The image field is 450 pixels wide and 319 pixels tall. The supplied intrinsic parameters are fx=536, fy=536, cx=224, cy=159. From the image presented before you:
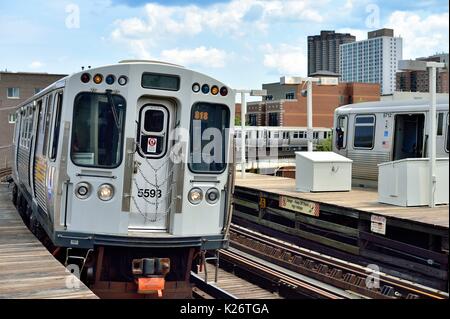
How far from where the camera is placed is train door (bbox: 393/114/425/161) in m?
10.4

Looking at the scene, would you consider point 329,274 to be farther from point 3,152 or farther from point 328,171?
point 3,152

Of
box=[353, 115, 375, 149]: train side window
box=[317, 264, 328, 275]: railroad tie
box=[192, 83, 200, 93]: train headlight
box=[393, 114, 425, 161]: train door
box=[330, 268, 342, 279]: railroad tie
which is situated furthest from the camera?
box=[353, 115, 375, 149]: train side window

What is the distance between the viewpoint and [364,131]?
11.6 meters

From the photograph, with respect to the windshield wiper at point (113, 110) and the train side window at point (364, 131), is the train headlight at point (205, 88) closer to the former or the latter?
the windshield wiper at point (113, 110)

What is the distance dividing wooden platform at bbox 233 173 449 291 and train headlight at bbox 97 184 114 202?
365 cm

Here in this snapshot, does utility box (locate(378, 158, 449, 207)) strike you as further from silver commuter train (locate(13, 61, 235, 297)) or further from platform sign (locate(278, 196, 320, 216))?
silver commuter train (locate(13, 61, 235, 297))

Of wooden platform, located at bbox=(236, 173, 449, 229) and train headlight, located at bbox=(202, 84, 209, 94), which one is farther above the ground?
train headlight, located at bbox=(202, 84, 209, 94)

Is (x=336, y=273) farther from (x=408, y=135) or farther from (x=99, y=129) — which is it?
(x=408, y=135)

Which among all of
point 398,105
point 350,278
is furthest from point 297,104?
point 350,278

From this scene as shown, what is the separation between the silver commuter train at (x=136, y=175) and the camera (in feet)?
19.2

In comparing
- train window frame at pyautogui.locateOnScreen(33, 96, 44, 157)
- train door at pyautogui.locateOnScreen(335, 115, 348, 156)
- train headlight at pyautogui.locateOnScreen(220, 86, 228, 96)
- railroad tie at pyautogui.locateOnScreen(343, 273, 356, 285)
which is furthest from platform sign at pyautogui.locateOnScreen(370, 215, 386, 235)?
train door at pyautogui.locateOnScreen(335, 115, 348, 156)

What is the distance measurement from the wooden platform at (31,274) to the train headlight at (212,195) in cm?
178

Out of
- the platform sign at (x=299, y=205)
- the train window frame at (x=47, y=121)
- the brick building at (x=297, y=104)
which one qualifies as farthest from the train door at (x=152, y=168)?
the brick building at (x=297, y=104)

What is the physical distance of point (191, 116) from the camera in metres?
6.16
